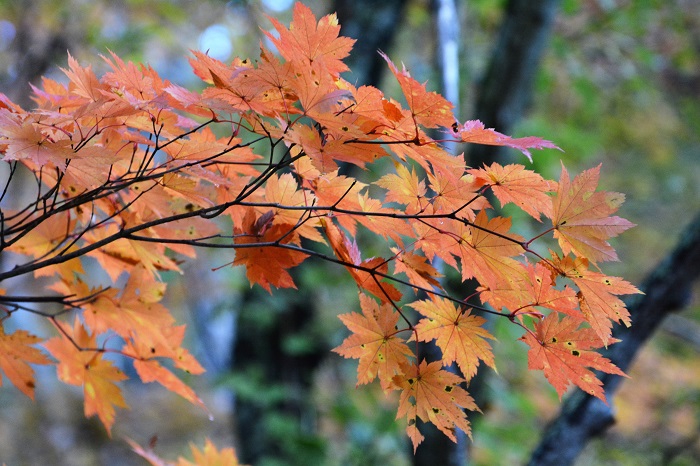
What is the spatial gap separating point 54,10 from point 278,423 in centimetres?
318

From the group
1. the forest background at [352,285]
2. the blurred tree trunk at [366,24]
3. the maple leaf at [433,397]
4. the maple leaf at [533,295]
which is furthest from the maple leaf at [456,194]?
the blurred tree trunk at [366,24]

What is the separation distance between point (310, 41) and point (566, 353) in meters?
0.52

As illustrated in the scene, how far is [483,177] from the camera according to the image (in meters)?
0.78

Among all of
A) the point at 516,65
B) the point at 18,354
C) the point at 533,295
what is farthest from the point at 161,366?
the point at 516,65

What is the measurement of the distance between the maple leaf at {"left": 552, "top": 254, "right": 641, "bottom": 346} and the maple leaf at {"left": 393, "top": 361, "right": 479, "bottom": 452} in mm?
191

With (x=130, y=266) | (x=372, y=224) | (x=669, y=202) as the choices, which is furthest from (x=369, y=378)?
(x=669, y=202)

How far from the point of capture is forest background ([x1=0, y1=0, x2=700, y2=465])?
3.09 metres

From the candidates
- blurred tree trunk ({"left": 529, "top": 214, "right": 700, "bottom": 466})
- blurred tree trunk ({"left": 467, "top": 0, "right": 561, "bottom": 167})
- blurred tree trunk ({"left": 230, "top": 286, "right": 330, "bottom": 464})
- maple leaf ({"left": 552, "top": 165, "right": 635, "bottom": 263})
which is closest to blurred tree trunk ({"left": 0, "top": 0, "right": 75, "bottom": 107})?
blurred tree trunk ({"left": 230, "top": 286, "right": 330, "bottom": 464})

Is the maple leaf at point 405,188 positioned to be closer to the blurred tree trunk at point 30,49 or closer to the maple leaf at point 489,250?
the maple leaf at point 489,250

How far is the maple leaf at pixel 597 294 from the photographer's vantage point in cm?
76

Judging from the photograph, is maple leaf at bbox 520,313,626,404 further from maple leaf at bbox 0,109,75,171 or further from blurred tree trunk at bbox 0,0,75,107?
blurred tree trunk at bbox 0,0,75,107

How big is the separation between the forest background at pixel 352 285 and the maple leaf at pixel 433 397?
1.06 meters

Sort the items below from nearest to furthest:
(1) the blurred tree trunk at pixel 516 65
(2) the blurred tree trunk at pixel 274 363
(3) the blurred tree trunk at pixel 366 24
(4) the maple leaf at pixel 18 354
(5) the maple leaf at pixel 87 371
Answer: (4) the maple leaf at pixel 18 354 < (5) the maple leaf at pixel 87 371 < (1) the blurred tree trunk at pixel 516 65 < (3) the blurred tree trunk at pixel 366 24 < (2) the blurred tree trunk at pixel 274 363

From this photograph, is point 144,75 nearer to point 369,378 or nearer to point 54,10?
point 369,378
